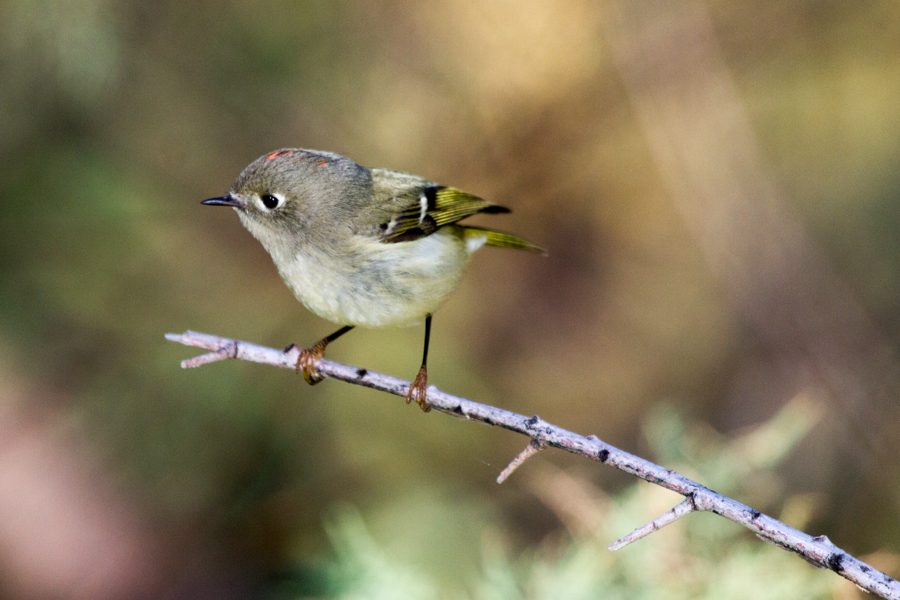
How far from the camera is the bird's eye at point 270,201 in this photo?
1374mm

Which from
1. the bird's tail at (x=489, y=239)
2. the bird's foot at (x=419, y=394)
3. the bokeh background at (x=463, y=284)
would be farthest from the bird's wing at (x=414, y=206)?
the bokeh background at (x=463, y=284)

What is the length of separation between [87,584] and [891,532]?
8.02 ft

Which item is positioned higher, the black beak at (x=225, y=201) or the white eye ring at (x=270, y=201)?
the white eye ring at (x=270, y=201)

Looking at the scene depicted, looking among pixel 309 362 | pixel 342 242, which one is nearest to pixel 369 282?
pixel 342 242

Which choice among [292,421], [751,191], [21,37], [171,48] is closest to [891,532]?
[751,191]

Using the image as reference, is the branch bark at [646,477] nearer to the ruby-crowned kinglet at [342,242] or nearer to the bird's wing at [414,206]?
the ruby-crowned kinglet at [342,242]

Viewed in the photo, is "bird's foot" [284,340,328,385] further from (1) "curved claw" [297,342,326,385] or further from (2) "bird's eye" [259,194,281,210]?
(2) "bird's eye" [259,194,281,210]

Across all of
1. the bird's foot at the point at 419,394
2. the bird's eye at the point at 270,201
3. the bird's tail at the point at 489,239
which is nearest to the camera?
the bird's foot at the point at 419,394

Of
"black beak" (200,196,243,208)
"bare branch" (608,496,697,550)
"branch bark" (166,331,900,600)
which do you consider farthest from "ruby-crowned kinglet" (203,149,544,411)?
"bare branch" (608,496,697,550)

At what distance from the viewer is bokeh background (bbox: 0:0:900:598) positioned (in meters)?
2.10

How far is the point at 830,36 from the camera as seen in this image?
251cm

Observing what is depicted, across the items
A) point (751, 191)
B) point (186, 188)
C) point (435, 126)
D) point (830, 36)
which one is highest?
point (830, 36)

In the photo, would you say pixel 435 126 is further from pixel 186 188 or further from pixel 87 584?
pixel 87 584

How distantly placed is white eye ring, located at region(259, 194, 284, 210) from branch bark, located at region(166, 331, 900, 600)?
1.04 feet
